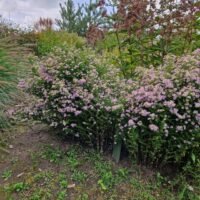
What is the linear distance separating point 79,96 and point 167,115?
726 millimetres

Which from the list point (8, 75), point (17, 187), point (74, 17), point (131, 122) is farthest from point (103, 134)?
point (74, 17)

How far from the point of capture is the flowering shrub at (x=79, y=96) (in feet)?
8.38

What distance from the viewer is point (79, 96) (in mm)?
2588

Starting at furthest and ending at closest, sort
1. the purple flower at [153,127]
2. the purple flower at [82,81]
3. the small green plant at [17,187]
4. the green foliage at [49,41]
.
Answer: the green foliage at [49,41] < the purple flower at [82,81] < the small green plant at [17,187] < the purple flower at [153,127]

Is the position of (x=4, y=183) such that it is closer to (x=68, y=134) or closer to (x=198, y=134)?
(x=68, y=134)

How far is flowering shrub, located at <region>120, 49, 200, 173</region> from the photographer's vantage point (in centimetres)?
226

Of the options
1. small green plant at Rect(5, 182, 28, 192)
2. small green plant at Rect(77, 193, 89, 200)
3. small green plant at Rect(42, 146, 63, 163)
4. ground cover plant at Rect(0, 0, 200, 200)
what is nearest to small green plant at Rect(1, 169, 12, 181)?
ground cover plant at Rect(0, 0, 200, 200)

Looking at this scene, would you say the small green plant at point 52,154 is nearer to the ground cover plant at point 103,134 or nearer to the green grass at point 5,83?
the ground cover plant at point 103,134

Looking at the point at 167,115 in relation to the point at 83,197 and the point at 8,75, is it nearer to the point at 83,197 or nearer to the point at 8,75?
the point at 83,197

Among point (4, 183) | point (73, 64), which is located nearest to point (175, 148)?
point (73, 64)

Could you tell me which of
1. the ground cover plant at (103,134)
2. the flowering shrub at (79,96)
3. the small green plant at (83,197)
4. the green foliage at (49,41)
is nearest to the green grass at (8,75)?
the ground cover plant at (103,134)

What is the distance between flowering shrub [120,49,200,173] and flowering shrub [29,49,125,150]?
17 centimetres

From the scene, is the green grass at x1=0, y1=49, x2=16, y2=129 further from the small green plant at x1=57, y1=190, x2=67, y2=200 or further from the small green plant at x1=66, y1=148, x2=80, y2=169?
the small green plant at x1=57, y1=190, x2=67, y2=200

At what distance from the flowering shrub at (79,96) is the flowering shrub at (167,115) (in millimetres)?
→ 174
